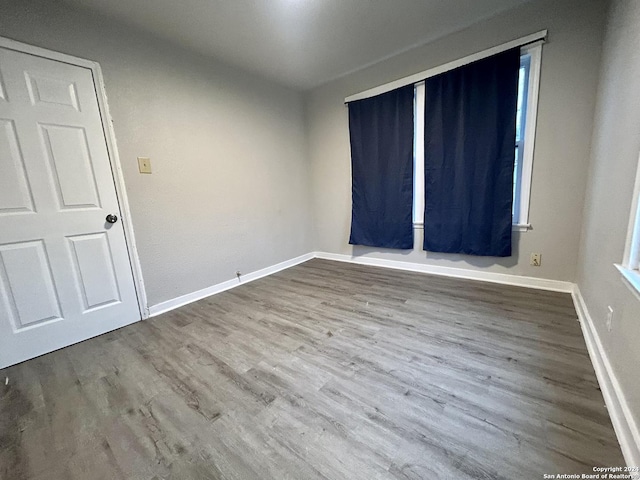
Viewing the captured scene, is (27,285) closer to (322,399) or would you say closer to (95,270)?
(95,270)

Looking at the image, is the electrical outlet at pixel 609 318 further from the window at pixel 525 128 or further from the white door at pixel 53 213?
the white door at pixel 53 213

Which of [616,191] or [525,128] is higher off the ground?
[525,128]

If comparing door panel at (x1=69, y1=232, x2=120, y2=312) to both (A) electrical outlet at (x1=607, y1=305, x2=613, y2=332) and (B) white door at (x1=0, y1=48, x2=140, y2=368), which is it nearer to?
(B) white door at (x1=0, y1=48, x2=140, y2=368)

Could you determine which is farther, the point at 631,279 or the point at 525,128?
the point at 525,128

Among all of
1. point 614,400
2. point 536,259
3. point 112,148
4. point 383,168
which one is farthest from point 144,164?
point 536,259

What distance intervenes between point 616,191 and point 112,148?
345cm

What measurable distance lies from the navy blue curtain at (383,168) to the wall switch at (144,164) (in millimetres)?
2325

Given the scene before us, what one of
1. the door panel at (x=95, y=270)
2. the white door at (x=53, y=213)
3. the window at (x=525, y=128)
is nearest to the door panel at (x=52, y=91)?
the white door at (x=53, y=213)

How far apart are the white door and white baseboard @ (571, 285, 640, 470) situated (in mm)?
3129

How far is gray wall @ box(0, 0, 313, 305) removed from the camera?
6.40 feet

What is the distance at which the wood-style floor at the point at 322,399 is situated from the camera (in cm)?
98

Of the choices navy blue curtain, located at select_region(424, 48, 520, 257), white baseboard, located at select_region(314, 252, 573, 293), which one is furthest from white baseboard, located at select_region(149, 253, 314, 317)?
navy blue curtain, located at select_region(424, 48, 520, 257)

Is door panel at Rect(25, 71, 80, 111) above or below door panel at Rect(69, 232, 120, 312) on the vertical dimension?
above

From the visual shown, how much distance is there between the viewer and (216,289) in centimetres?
283
